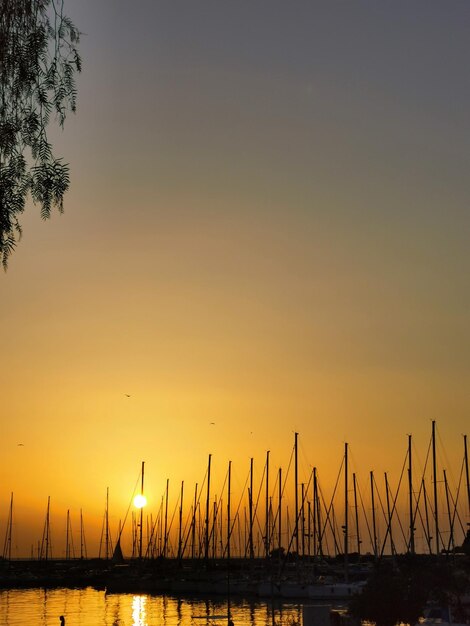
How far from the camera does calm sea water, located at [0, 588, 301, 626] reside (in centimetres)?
6975

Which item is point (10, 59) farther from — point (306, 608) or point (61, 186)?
point (306, 608)

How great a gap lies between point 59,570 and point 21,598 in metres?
36.7

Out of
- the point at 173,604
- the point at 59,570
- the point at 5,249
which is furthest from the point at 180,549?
the point at 5,249

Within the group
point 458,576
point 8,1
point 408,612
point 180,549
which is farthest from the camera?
point 180,549

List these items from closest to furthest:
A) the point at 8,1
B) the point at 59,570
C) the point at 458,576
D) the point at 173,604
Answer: the point at 8,1
the point at 458,576
the point at 173,604
the point at 59,570

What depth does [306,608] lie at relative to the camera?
104ft

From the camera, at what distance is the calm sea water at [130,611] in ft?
229

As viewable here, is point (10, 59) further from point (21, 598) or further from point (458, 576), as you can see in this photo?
point (21, 598)

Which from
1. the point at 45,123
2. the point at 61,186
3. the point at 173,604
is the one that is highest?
the point at 45,123

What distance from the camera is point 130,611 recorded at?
279 feet

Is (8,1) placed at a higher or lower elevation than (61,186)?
higher

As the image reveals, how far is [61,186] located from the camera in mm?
18172

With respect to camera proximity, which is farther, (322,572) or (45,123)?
(322,572)

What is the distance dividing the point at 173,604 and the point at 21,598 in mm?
26790
